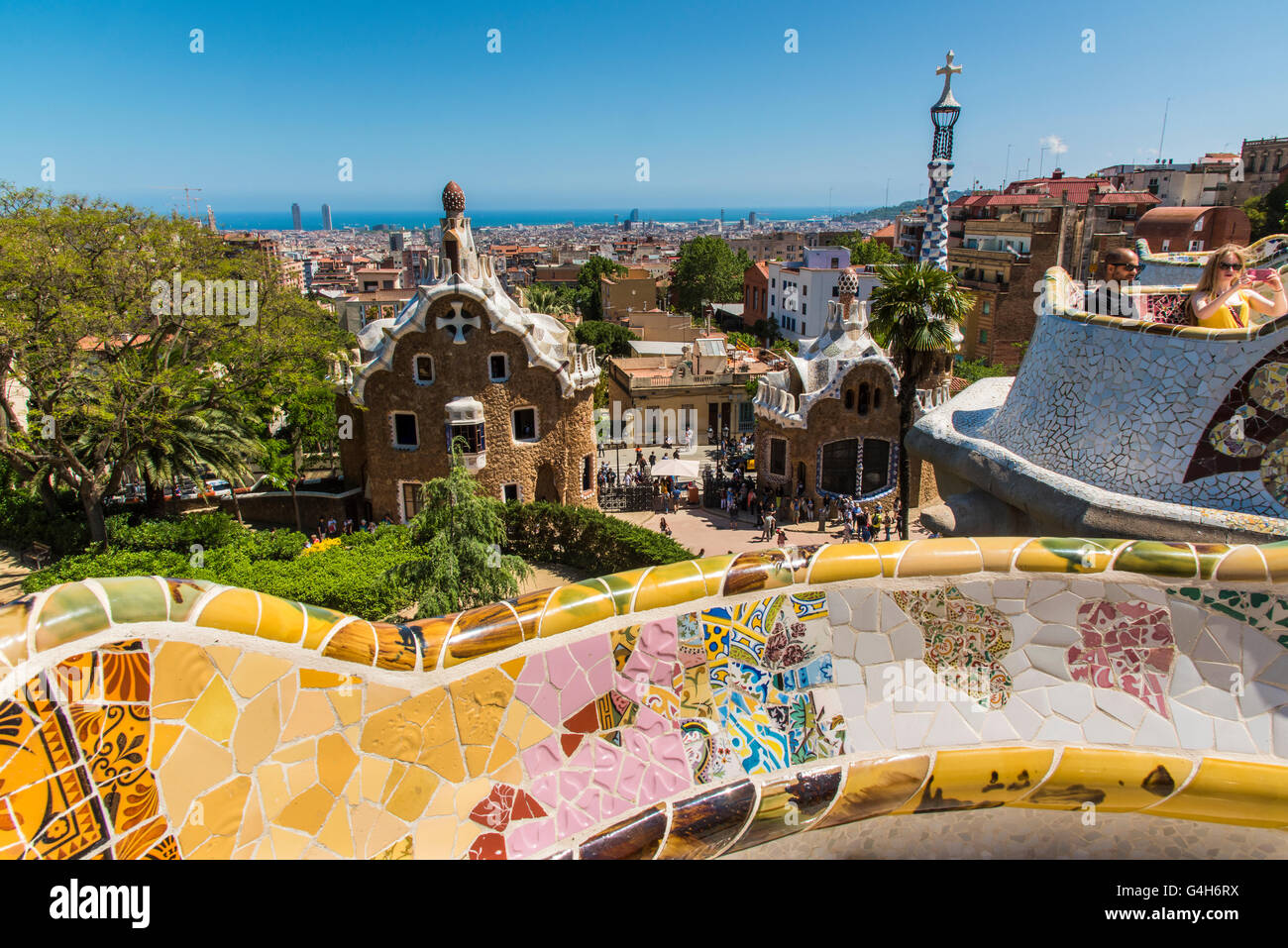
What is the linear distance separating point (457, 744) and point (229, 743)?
109 cm

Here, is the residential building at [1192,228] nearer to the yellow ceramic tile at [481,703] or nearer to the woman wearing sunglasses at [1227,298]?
the woman wearing sunglasses at [1227,298]

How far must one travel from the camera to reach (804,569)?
15.9ft

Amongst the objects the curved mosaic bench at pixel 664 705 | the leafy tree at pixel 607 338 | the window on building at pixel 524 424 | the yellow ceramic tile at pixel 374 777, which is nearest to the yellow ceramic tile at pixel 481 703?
the curved mosaic bench at pixel 664 705

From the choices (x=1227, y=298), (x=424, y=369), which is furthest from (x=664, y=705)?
(x=424, y=369)

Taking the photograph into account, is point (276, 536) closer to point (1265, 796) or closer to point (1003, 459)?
point (1003, 459)

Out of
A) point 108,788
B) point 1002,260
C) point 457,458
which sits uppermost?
point 1002,260

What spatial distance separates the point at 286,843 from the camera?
405cm

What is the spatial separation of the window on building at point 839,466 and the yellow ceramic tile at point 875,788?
23.5 m

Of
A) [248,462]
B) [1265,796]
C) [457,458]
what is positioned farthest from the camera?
[248,462]

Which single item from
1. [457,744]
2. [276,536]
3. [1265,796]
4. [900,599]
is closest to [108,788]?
[457,744]

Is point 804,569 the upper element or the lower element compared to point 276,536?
upper

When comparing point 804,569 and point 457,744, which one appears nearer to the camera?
point 457,744

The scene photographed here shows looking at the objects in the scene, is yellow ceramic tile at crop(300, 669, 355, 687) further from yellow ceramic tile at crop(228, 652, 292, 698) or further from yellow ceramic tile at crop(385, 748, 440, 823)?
yellow ceramic tile at crop(385, 748, 440, 823)

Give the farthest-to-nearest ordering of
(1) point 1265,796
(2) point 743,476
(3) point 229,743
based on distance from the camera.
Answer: (2) point 743,476
(1) point 1265,796
(3) point 229,743
